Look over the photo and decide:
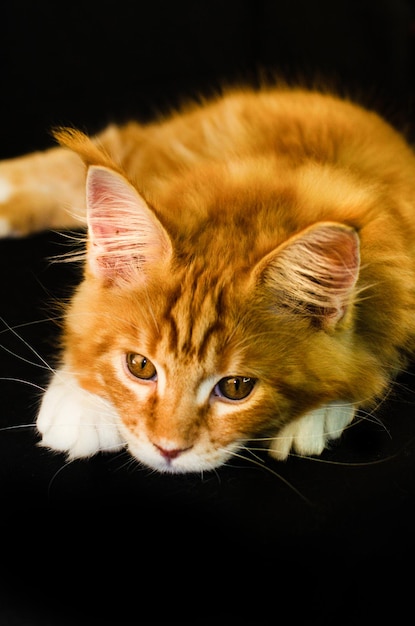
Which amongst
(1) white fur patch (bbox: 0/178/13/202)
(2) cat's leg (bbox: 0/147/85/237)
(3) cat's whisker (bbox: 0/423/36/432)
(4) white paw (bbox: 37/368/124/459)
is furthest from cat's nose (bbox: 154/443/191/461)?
(1) white fur patch (bbox: 0/178/13/202)

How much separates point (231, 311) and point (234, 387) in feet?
0.41

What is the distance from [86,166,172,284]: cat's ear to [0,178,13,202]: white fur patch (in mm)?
682

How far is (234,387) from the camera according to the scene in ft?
3.94

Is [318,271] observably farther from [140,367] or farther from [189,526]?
→ [189,526]

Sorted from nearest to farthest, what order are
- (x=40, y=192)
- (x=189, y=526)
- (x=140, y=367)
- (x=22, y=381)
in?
1. (x=189, y=526)
2. (x=140, y=367)
3. (x=22, y=381)
4. (x=40, y=192)

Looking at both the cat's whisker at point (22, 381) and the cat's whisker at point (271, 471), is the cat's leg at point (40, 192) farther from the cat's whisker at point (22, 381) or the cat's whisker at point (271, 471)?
the cat's whisker at point (271, 471)

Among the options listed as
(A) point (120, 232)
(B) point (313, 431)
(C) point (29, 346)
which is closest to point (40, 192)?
(C) point (29, 346)

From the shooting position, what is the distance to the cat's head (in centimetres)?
117

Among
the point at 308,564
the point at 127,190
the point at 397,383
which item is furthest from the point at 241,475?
the point at 127,190

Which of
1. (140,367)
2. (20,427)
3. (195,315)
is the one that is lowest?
(20,427)

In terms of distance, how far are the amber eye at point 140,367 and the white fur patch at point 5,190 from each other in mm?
843

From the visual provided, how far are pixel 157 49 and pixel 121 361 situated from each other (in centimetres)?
154

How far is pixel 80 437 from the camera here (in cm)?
126

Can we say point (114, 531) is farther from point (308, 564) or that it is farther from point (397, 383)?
point (397, 383)
